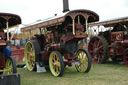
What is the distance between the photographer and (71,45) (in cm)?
621

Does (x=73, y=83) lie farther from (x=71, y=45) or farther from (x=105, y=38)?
(x=105, y=38)

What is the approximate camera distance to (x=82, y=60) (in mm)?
6367

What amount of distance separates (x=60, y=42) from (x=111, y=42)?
3.39 m

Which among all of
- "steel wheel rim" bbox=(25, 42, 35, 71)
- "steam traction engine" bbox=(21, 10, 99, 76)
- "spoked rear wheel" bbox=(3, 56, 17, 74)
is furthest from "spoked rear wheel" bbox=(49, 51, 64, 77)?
"spoked rear wheel" bbox=(3, 56, 17, 74)

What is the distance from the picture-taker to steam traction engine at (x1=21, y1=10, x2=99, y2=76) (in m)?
5.88

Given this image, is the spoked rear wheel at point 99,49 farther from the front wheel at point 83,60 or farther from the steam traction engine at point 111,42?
the front wheel at point 83,60

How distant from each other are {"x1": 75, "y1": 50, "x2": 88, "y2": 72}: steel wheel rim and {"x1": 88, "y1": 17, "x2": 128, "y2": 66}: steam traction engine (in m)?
2.05

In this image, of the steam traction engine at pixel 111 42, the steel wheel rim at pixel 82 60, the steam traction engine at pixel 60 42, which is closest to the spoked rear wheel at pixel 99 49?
the steam traction engine at pixel 111 42

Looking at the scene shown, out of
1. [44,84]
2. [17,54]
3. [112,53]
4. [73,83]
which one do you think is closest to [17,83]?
[44,84]

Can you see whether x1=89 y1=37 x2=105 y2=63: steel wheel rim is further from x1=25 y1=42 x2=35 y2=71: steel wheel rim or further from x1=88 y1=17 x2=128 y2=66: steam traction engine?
x1=25 y1=42 x2=35 y2=71: steel wheel rim

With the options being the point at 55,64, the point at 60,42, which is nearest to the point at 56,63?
the point at 55,64

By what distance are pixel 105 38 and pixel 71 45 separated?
3191 mm

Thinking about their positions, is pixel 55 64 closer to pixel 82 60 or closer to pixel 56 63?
pixel 56 63

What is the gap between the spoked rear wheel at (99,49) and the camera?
8.41 m
